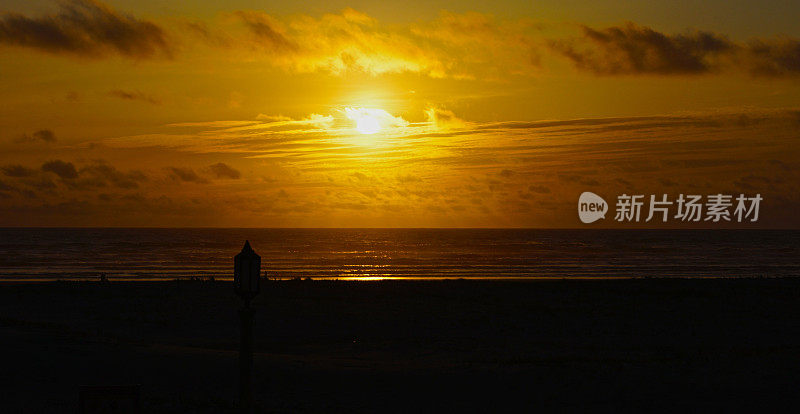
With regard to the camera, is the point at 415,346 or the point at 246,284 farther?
the point at 415,346

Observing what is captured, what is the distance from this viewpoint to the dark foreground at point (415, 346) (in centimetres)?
1381

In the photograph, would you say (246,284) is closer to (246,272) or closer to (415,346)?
(246,272)

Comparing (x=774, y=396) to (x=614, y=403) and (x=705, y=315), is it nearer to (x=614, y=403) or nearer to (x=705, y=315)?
(x=614, y=403)

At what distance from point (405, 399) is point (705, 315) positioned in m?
19.3

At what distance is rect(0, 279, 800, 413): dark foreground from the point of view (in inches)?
544

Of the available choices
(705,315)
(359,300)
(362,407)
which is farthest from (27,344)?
(705,315)

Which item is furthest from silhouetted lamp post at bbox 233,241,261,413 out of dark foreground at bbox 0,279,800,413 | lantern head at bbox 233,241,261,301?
dark foreground at bbox 0,279,800,413

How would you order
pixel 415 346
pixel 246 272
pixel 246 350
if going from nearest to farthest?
pixel 246 272 → pixel 246 350 → pixel 415 346

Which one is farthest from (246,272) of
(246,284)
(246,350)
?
(246,350)

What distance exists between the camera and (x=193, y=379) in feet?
49.0

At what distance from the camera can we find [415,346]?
22.5m

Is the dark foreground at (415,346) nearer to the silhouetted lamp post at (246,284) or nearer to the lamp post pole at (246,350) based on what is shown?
the lamp post pole at (246,350)

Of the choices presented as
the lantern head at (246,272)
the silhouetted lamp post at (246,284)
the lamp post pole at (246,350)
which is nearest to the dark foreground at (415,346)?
the lamp post pole at (246,350)

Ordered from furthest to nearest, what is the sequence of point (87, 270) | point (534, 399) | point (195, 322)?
point (87, 270)
point (195, 322)
point (534, 399)
